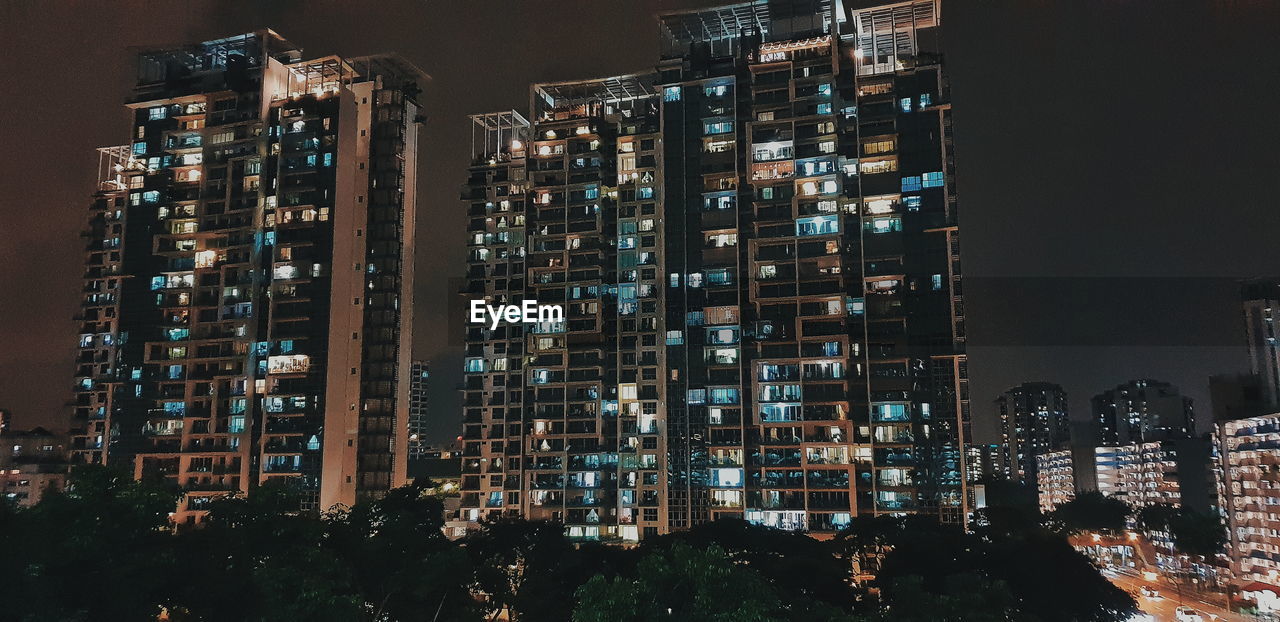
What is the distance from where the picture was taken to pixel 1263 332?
99.5 m

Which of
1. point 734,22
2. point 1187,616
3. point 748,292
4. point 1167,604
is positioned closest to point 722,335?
point 748,292

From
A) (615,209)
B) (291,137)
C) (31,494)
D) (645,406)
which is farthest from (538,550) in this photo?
(31,494)

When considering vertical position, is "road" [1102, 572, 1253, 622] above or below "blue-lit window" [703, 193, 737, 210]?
below

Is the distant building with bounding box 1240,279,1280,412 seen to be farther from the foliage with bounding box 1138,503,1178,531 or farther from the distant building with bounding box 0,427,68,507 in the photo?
the distant building with bounding box 0,427,68,507

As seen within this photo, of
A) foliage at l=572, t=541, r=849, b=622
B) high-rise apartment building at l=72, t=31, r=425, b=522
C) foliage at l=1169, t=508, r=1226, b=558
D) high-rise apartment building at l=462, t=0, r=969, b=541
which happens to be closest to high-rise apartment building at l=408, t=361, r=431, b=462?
high-rise apartment building at l=72, t=31, r=425, b=522

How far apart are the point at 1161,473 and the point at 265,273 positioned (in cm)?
12831

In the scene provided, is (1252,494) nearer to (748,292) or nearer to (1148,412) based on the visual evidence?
(748,292)

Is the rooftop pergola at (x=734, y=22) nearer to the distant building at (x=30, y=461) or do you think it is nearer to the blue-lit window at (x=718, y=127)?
the blue-lit window at (x=718, y=127)

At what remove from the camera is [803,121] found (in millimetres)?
72250

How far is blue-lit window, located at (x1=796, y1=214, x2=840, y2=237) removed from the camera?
70062mm

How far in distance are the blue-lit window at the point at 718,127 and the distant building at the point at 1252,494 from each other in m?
63.3

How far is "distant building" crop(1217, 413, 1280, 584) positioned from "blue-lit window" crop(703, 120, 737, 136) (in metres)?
63.3

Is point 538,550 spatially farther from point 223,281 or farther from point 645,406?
point 223,281

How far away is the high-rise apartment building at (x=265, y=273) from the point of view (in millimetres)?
78500
